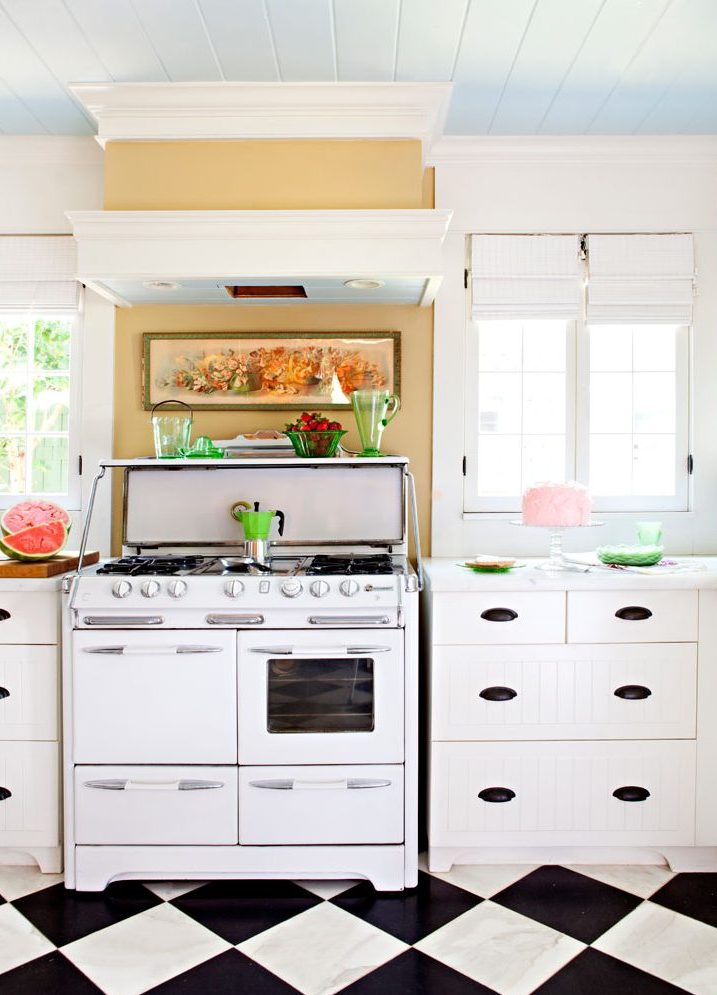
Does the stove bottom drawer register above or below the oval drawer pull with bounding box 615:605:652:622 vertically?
below

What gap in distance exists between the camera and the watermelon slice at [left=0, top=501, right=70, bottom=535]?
8.68ft

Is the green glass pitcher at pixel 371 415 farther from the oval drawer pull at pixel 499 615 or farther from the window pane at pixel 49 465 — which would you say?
the window pane at pixel 49 465

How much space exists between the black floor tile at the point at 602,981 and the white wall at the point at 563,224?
1.49 m

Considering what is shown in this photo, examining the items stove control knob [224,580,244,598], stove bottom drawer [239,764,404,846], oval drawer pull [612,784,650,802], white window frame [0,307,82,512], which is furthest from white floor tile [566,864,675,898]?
white window frame [0,307,82,512]

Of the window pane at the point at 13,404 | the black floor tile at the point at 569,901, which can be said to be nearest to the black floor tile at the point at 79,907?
the black floor tile at the point at 569,901

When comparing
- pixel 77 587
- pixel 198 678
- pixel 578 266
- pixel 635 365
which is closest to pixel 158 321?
pixel 77 587

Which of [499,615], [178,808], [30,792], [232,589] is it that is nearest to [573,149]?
[499,615]

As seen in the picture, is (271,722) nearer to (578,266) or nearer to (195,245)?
(195,245)

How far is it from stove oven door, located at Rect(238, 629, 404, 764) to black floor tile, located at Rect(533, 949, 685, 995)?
709 millimetres

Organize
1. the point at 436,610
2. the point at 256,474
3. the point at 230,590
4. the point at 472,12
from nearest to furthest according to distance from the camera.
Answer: the point at 472,12
the point at 230,590
the point at 436,610
the point at 256,474

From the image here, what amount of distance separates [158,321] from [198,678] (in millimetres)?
1483

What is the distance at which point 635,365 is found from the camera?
3.15 metres

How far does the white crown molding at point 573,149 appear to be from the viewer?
3035 mm

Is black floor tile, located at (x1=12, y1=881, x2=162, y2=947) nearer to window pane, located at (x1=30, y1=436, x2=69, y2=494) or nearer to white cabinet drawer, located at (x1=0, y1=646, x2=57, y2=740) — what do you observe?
white cabinet drawer, located at (x1=0, y1=646, x2=57, y2=740)
